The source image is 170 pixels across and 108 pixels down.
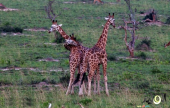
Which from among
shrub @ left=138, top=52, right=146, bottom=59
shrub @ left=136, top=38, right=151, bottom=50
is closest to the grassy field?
shrub @ left=138, top=52, right=146, bottom=59

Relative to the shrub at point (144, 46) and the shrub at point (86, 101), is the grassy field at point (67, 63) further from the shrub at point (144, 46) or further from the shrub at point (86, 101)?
the shrub at point (144, 46)

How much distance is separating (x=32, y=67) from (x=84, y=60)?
4184 mm

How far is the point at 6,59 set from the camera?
1437cm

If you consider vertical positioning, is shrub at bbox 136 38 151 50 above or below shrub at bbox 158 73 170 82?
below

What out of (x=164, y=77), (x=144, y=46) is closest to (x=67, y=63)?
(x=164, y=77)

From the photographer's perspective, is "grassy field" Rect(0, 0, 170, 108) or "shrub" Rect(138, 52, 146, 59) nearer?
"grassy field" Rect(0, 0, 170, 108)

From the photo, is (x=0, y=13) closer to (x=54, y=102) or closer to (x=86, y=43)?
(x=86, y=43)

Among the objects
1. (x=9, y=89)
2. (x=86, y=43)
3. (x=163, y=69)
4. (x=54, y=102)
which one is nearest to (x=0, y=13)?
(x=86, y=43)

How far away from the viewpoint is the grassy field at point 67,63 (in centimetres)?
877

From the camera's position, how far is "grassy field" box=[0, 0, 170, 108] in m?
8.77

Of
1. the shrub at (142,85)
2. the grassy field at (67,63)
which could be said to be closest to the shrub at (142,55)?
the grassy field at (67,63)

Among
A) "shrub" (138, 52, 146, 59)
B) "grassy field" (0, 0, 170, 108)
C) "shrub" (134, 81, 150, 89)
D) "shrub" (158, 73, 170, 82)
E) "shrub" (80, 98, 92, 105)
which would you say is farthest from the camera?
"shrub" (138, 52, 146, 59)

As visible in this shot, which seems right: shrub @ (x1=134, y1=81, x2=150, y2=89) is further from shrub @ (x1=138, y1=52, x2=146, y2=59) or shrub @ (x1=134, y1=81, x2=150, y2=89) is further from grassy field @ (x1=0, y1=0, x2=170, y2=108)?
shrub @ (x1=138, y1=52, x2=146, y2=59)

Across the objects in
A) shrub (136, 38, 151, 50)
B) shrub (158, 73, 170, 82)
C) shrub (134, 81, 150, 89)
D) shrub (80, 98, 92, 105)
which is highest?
shrub (80, 98, 92, 105)
